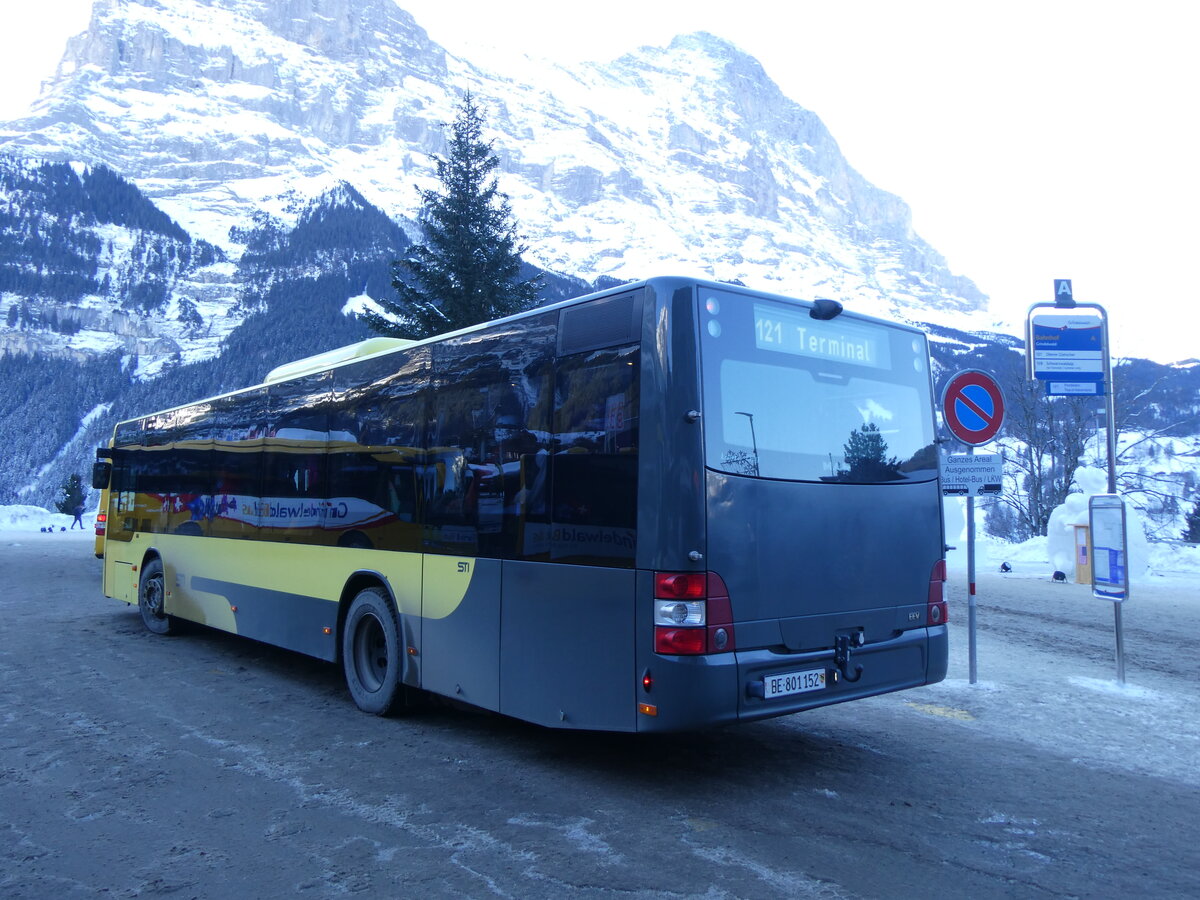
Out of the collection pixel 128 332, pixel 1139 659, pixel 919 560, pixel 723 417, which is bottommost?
pixel 1139 659

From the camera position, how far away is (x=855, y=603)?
5441 mm

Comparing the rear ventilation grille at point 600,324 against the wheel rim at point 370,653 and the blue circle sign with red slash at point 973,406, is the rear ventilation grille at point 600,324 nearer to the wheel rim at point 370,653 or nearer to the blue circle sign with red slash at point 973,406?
the wheel rim at point 370,653

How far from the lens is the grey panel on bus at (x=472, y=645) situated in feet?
19.0

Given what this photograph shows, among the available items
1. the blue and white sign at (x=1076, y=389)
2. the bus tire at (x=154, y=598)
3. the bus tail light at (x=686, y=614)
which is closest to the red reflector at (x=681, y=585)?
the bus tail light at (x=686, y=614)

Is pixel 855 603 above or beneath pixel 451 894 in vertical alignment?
above

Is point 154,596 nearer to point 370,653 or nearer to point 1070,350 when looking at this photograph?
point 370,653

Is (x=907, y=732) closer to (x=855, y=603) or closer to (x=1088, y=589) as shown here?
(x=855, y=603)

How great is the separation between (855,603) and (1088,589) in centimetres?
1412

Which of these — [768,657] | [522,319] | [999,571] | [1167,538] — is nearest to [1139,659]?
[768,657]

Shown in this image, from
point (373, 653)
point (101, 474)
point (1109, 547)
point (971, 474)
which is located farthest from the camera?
point (101, 474)

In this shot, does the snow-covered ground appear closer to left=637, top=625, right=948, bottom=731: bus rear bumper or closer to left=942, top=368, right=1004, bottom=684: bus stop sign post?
left=942, top=368, right=1004, bottom=684: bus stop sign post

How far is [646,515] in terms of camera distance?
15.9ft

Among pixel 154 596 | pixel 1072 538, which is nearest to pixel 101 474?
pixel 154 596

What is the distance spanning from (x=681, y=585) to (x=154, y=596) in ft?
28.3
